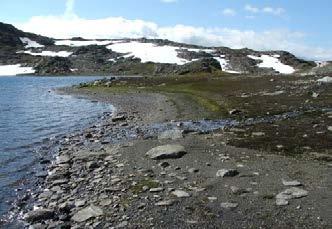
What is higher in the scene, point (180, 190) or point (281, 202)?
point (281, 202)

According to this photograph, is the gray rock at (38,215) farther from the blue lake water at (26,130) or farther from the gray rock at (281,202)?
the gray rock at (281,202)

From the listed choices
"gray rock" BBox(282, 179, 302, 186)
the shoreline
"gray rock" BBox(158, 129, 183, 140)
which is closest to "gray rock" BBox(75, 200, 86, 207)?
the shoreline

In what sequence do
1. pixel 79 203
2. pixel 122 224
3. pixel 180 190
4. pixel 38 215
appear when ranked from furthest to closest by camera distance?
pixel 180 190
pixel 79 203
pixel 38 215
pixel 122 224

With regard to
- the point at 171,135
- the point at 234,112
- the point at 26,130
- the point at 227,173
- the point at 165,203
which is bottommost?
the point at 26,130

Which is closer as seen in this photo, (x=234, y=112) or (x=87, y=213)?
(x=87, y=213)

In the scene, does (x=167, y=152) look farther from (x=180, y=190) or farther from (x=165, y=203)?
(x=165, y=203)

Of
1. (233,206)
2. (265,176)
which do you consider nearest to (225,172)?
(265,176)

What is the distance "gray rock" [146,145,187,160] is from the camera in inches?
1065

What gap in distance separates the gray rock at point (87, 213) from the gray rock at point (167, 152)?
8.83 meters

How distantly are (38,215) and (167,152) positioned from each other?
10396 millimetres

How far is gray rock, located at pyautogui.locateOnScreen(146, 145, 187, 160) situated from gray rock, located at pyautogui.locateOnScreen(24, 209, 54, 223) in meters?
9.39

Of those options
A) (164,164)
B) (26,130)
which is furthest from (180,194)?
(26,130)

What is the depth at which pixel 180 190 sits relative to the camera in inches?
805

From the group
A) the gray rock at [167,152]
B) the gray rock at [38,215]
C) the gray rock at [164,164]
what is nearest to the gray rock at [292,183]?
the gray rock at [164,164]
